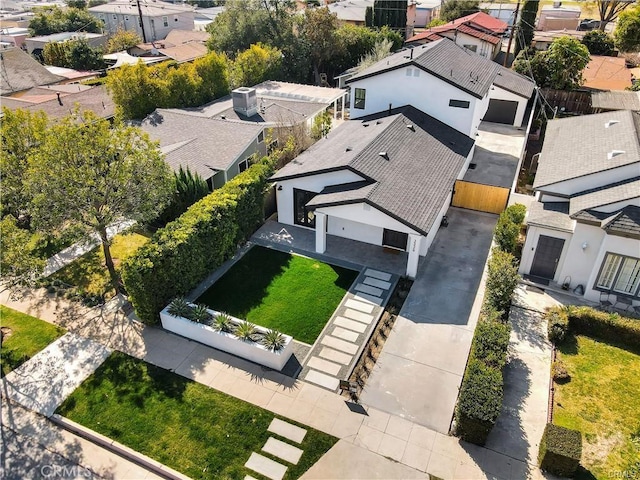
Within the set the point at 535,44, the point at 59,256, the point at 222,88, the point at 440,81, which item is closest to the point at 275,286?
the point at 59,256

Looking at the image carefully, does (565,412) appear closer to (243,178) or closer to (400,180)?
(400,180)

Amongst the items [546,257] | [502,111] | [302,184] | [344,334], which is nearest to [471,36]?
[502,111]

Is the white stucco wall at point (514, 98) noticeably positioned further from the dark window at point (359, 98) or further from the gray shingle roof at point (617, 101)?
the dark window at point (359, 98)

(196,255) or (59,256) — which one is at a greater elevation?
(196,255)

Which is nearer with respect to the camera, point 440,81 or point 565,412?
point 565,412

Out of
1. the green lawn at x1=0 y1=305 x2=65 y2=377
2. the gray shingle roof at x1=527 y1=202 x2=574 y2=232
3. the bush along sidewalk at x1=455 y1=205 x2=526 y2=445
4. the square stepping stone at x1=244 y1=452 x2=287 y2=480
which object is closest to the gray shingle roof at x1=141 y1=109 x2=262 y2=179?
the green lawn at x1=0 y1=305 x2=65 y2=377

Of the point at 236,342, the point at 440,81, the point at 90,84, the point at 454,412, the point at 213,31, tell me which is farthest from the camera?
the point at 213,31

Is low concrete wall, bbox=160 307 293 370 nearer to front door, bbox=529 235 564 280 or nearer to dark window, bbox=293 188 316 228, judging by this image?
dark window, bbox=293 188 316 228
